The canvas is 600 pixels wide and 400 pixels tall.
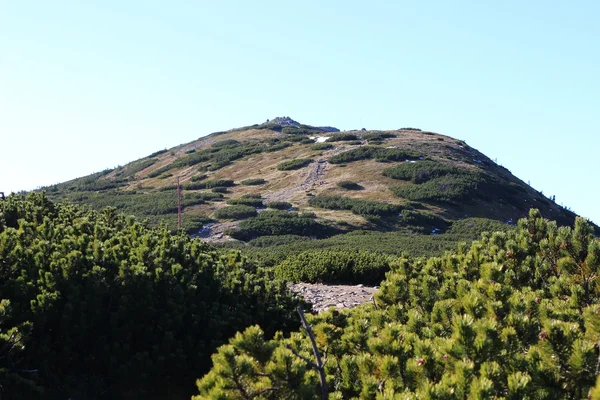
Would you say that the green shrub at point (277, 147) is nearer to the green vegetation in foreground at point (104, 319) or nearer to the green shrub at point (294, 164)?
the green shrub at point (294, 164)

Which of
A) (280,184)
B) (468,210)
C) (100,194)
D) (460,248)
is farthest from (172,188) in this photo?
(460,248)

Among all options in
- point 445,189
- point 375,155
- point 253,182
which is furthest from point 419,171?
point 253,182

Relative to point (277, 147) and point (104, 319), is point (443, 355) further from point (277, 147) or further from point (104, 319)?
point (277, 147)

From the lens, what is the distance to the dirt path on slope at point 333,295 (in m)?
10.6

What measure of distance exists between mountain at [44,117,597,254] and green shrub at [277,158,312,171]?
0.26ft

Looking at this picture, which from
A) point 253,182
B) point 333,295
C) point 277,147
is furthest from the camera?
point 277,147

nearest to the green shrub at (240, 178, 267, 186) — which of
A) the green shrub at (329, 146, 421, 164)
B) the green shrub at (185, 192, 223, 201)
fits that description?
the green shrub at (185, 192, 223, 201)

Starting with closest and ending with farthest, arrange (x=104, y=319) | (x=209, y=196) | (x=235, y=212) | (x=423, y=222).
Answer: (x=104, y=319) → (x=423, y=222) → (x=235, y=212) → (x=209, y=196)

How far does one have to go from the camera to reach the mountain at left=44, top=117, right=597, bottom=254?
89.9 feet

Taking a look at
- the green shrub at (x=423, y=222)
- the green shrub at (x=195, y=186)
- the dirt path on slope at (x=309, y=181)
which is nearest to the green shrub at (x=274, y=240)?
the green shrub at (x=423, y=222)

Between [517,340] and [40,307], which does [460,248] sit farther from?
[40,307]

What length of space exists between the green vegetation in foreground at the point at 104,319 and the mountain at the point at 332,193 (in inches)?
544

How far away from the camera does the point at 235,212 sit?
1203 inches

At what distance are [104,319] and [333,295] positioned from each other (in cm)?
632
